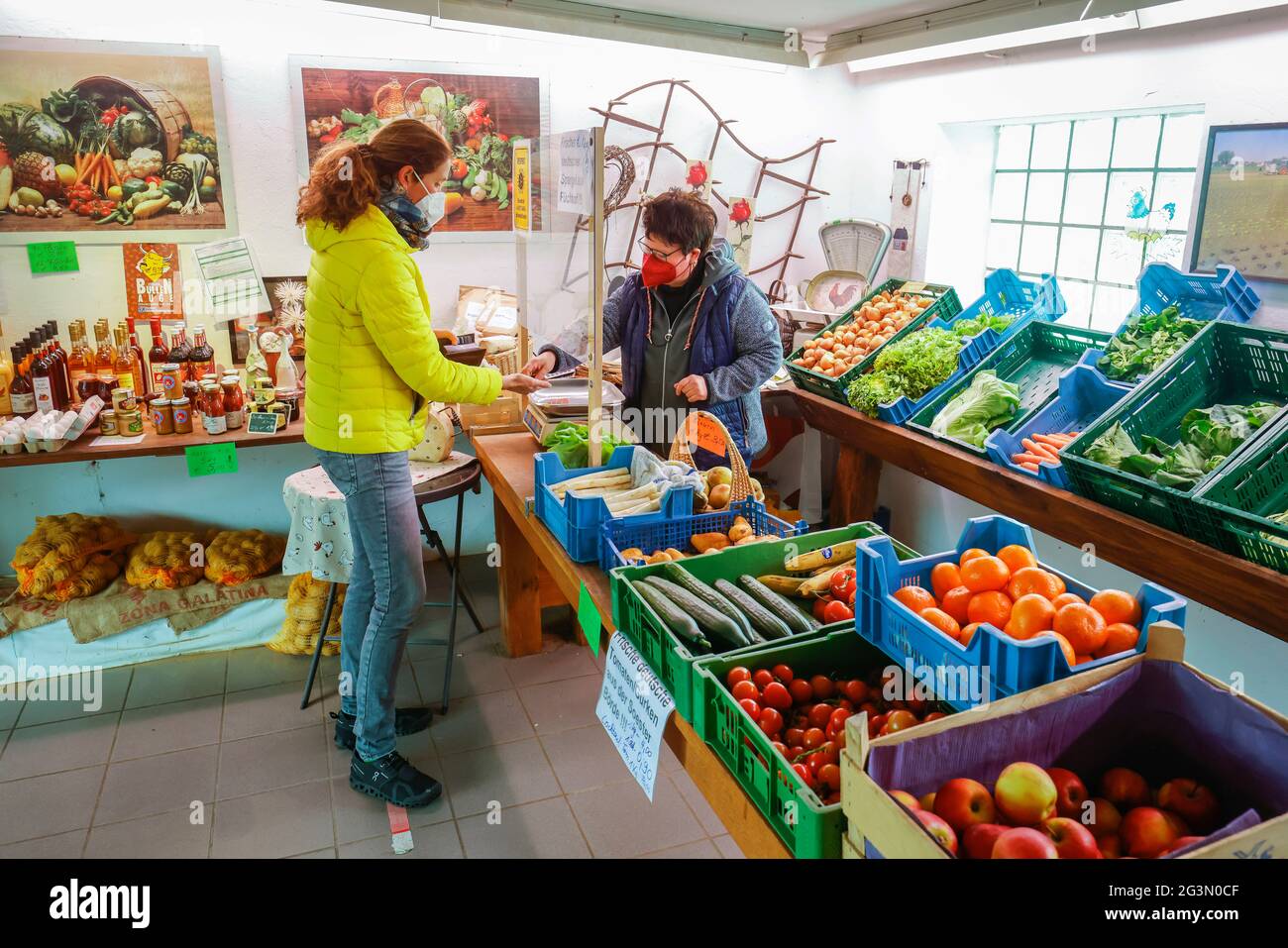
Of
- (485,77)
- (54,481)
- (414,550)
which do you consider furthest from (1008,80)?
(54,481)

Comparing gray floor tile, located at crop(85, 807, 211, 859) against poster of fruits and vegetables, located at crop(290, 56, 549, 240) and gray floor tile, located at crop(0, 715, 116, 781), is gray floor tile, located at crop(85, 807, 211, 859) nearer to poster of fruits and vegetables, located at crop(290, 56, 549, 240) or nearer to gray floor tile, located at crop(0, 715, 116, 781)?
gray floor tile, located at crop(0, 715, 116, 781)

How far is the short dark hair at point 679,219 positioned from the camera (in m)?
3.32

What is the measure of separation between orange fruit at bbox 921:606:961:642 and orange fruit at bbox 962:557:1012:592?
12 centimetres

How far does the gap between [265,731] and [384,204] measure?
213 cm

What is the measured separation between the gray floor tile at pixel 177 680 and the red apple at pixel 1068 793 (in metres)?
3.49

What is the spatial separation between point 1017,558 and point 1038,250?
408 centimetres

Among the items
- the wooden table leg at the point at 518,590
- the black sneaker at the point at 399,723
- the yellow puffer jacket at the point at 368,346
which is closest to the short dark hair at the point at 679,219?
the yellow puffer jacket at the point at 368,346

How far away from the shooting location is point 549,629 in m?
4.44

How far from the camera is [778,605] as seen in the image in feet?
6.85

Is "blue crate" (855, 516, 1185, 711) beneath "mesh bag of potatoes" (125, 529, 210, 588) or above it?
above

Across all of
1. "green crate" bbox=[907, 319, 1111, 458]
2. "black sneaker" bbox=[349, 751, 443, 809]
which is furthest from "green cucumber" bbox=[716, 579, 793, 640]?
"green crate" bbox=[907, 319, 1111, 458]

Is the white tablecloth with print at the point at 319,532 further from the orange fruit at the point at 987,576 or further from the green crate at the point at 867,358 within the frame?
the orange fruit at the point at 987,576

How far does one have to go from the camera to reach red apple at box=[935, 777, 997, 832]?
130 cm
